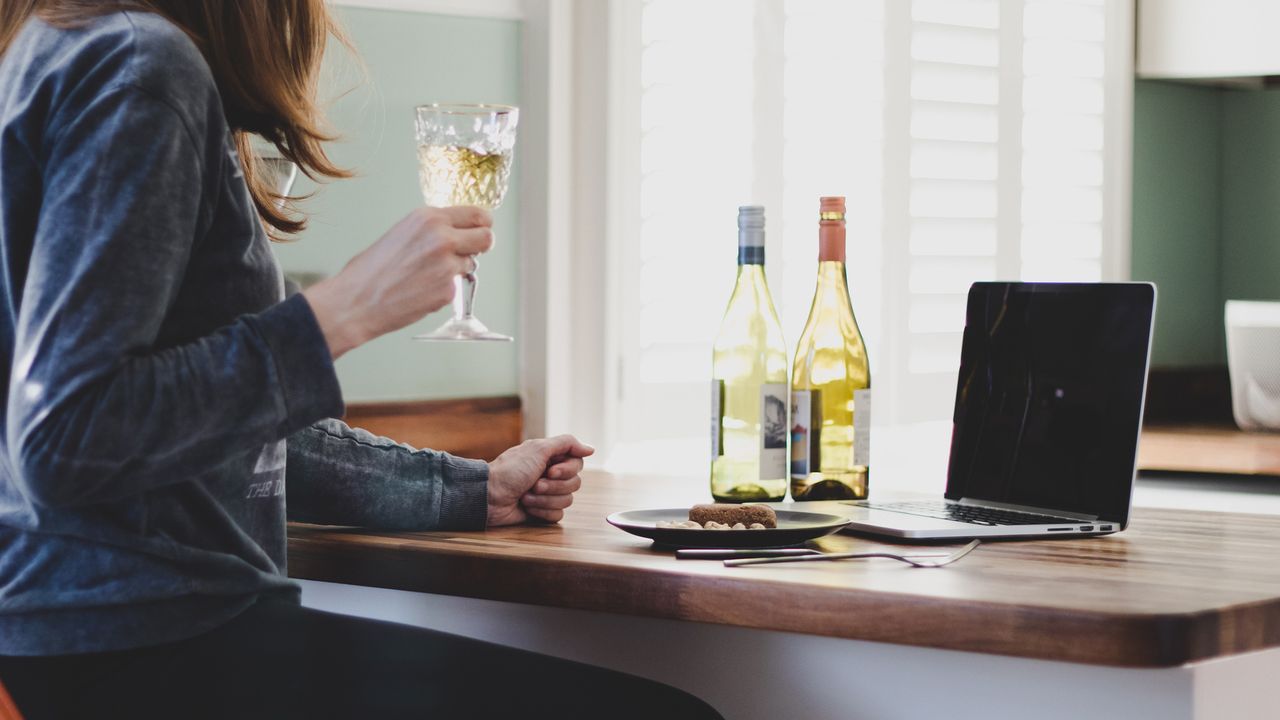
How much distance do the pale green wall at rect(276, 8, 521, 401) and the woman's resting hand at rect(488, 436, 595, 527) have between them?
3.84 ft

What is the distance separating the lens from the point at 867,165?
297 cm

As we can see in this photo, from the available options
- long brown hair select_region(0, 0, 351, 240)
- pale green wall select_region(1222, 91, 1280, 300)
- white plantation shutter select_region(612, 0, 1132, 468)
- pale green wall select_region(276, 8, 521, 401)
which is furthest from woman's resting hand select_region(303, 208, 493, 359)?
pale green wall select_region(1222, 91, 1280, 300)

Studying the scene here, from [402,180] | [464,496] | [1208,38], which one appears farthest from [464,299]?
[1208,38]

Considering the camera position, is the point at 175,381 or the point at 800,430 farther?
the point at 800,430

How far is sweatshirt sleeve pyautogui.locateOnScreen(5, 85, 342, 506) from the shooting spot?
89 cm

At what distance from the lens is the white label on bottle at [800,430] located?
4.92ft

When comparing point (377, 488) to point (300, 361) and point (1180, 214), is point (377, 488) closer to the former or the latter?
point (300, 361)

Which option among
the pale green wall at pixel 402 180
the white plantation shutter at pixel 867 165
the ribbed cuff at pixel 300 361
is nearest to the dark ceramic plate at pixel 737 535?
the ribbed cuff at pixel 300 361

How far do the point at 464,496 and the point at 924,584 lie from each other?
49 centimetres

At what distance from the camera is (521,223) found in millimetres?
2807

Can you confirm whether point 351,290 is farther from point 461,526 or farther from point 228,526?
point 461,526

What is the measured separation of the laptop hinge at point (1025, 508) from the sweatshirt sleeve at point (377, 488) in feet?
1.59

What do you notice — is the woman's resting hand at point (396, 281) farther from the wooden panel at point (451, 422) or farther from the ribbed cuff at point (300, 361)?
the wooden panel at point (451, 422)

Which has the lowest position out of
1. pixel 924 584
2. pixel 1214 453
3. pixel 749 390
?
pixel 1214 453
